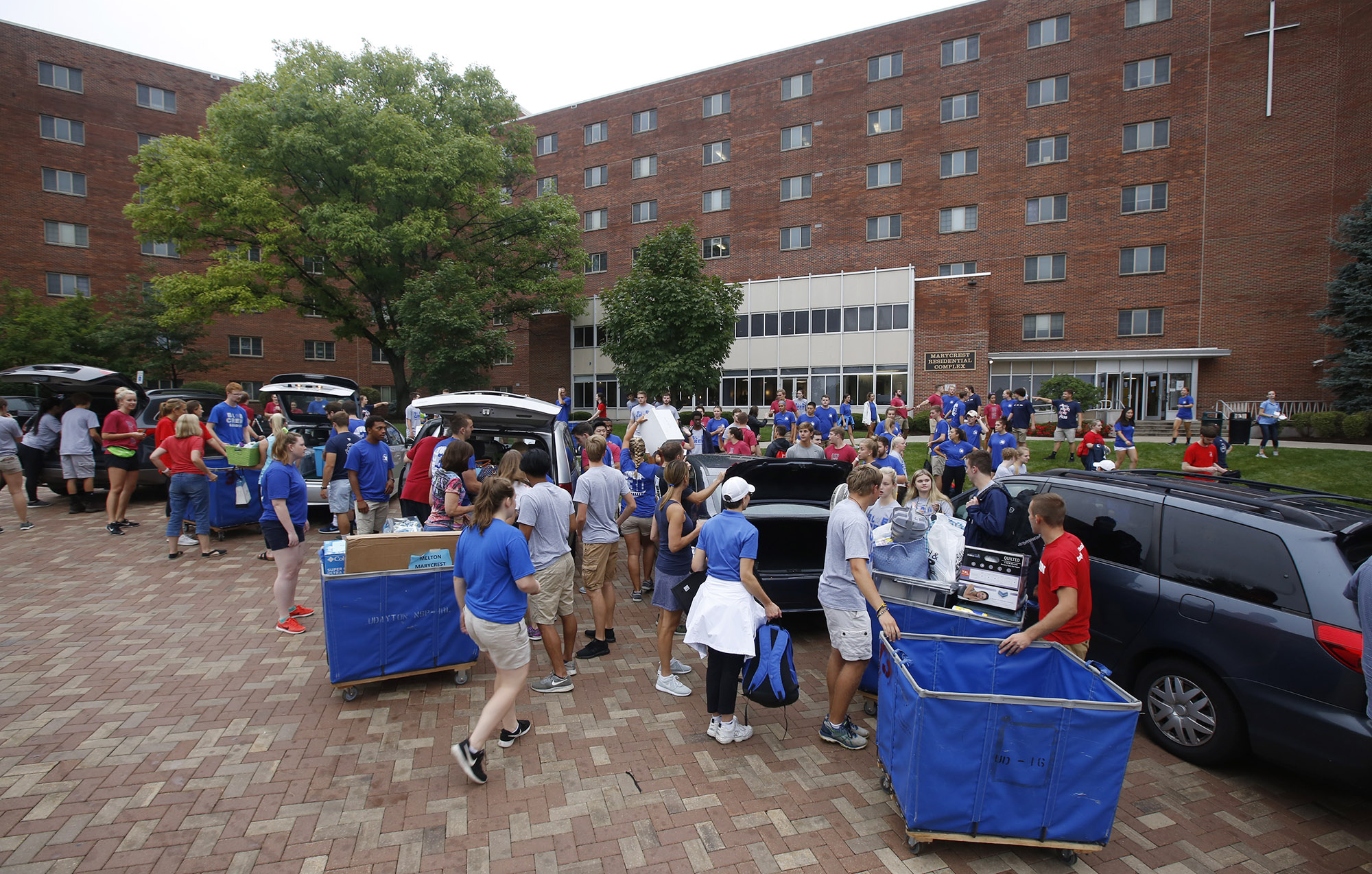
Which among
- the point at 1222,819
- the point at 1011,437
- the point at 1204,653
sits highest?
the point at 1011,437

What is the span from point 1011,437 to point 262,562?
1136 centimetres

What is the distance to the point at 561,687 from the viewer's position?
510 cm

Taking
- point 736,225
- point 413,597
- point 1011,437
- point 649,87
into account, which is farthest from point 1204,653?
point 649,87

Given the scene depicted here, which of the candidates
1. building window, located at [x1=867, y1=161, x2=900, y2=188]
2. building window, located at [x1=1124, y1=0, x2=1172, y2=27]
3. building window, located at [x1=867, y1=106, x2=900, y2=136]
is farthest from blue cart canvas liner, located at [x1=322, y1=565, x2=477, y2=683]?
building window, located at [x1=1124, y1=0, x2=1172, y2=27]

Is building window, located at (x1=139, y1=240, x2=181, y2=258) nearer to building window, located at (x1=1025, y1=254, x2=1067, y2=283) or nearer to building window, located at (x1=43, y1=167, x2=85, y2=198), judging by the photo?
building window, located at (x1=43, y1=167, x2=85, y2=198)

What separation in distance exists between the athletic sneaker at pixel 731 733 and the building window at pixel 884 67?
36.1 m

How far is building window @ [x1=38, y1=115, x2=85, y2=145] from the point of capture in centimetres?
3453

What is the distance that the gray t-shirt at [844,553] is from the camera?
416 centimetres

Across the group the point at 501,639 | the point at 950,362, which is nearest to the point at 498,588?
the point at 501,639

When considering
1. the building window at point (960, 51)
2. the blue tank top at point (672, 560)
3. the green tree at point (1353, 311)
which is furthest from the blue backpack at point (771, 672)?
the building window at point (960, 51)

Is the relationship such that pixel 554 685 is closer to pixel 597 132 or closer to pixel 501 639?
pixel 501 639

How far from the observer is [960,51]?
31500mm

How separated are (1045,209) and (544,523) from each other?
109ft

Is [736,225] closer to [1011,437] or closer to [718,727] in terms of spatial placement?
[1011,437]
